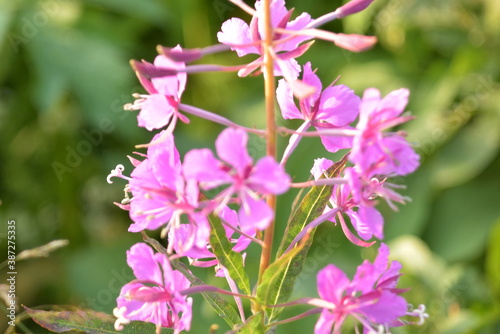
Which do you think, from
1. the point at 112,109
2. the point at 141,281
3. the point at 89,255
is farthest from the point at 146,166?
the point at 89,255

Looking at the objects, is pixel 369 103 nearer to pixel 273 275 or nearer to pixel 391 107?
pixel 391 107

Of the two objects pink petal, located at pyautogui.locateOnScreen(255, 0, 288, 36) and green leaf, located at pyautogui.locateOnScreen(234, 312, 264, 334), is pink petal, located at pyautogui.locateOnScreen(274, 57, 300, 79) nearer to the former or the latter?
pink petal, located at pyautogui.locateOnScreen(255, 0, 288, 36)

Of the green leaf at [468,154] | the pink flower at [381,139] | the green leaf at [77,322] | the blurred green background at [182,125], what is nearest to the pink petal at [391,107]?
the pink flower at [381,139]

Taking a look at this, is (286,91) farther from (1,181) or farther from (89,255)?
(1,181)

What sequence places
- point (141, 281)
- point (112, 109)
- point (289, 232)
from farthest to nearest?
point (112, 109)
point (289, 232)
point (141, 281)

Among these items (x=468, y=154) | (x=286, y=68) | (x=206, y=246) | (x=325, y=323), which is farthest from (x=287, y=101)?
(x=468, y=154)

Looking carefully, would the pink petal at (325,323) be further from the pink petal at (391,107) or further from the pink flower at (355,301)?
the pink petal at (391,107)

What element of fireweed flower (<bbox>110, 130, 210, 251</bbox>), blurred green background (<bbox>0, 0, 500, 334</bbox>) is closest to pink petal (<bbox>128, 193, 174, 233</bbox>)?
fireweed flower (<bbox>110, 130, 210, 251</bbox>)
